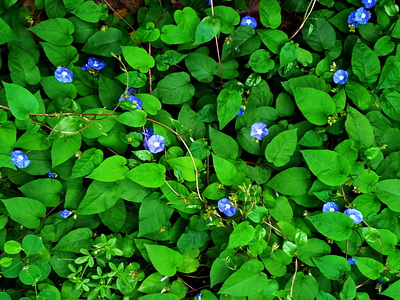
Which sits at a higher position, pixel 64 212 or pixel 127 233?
pixel 64 212

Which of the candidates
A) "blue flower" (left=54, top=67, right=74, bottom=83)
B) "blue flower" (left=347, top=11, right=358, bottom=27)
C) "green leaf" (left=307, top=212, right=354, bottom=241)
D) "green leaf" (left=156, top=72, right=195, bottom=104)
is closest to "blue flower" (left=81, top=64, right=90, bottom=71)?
"blue flower" (left=54, top=67, right=74, bottom=83)

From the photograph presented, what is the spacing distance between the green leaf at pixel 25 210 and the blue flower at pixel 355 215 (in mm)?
2006

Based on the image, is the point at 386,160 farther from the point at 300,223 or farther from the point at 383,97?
the point at 300,223

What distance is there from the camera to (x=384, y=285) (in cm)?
210

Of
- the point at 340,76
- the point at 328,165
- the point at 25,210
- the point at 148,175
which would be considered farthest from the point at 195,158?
the point at 340,76

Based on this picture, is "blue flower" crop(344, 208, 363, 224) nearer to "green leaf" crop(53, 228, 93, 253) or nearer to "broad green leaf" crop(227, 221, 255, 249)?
"broad green leaf" crop(227, 221, 255, 249)

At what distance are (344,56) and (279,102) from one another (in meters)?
0.69

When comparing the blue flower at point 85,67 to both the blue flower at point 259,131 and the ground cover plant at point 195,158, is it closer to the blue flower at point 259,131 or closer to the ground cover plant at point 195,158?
the ground cover plant at point 195,158

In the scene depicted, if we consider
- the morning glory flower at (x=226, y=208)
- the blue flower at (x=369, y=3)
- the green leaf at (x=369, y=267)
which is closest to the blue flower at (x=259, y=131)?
the morning glory flower at (x=226, y=208)

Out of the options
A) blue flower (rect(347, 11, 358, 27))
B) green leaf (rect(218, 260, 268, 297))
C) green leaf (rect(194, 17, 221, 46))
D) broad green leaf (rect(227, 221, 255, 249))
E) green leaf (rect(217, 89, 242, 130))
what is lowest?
green leaf (rect(218, 260, 268, 297))

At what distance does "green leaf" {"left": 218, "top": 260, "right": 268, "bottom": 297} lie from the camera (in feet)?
5.81

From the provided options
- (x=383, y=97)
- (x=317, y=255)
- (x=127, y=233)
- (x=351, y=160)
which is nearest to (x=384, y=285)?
(x=317, y=255)

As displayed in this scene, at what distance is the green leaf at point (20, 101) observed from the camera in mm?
1578

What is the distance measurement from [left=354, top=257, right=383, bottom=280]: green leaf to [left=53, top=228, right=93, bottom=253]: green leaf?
1.79 m
